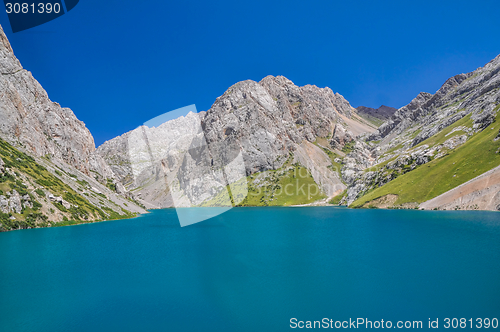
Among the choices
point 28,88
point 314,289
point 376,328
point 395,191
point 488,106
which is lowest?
point 376,328

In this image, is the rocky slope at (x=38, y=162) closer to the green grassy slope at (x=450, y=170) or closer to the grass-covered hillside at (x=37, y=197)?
the grass-covered hillside at (x=37, y=197)

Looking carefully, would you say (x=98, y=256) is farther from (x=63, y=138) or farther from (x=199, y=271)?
(x=63, y=138)

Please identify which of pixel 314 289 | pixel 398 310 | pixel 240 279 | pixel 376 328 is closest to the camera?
pixel 376 328

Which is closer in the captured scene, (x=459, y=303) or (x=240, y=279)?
(x=459, y=303)

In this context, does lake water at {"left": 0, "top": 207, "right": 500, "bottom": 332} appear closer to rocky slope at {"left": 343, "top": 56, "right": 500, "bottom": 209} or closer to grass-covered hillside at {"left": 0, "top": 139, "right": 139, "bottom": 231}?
grass-covered hillside at {"left": 0, "top": 139, "right": 139, "bottom": 231}

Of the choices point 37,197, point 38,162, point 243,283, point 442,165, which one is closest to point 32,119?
point 38,162

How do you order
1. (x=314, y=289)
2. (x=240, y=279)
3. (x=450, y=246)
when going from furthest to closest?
(x=450, y=246) → (x=240, y=279) → (x=314, y=289)

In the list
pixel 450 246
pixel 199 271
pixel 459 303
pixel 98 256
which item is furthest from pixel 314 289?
pixel 98 256
